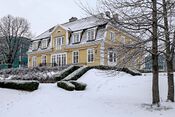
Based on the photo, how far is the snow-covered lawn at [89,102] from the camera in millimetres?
11438

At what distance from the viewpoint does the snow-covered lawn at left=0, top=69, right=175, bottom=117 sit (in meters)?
11.4

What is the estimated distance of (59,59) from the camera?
38.2m

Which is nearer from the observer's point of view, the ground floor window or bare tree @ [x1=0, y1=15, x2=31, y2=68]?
the ground floor window

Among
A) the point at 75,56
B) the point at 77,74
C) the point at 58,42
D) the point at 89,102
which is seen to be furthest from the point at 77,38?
the point at 89,102

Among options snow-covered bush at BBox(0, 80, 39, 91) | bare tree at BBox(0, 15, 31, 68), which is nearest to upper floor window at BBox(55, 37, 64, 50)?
bare tree at BBox(0, 15, 31, 68)

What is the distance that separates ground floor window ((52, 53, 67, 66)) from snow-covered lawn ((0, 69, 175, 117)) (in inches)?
746

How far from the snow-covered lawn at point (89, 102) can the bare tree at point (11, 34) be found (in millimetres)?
30932

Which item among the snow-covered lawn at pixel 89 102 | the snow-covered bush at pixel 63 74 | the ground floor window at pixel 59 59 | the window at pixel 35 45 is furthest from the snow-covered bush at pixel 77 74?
the window at pixel 35 45

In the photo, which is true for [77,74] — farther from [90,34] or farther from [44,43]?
[44,43]

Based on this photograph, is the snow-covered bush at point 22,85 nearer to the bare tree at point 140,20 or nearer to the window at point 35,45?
the bare tree at point 140,20

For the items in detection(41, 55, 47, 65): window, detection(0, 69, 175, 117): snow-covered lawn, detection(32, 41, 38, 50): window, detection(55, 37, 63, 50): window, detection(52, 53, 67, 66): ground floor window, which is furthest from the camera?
detection(32, 41, 38, 50): window

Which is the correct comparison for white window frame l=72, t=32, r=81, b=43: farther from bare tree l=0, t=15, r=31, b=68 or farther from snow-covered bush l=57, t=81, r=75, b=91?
snow-covered bush l=57, t=81, r=75, b=91

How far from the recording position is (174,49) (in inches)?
471

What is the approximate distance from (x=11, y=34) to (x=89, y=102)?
1505 inches
